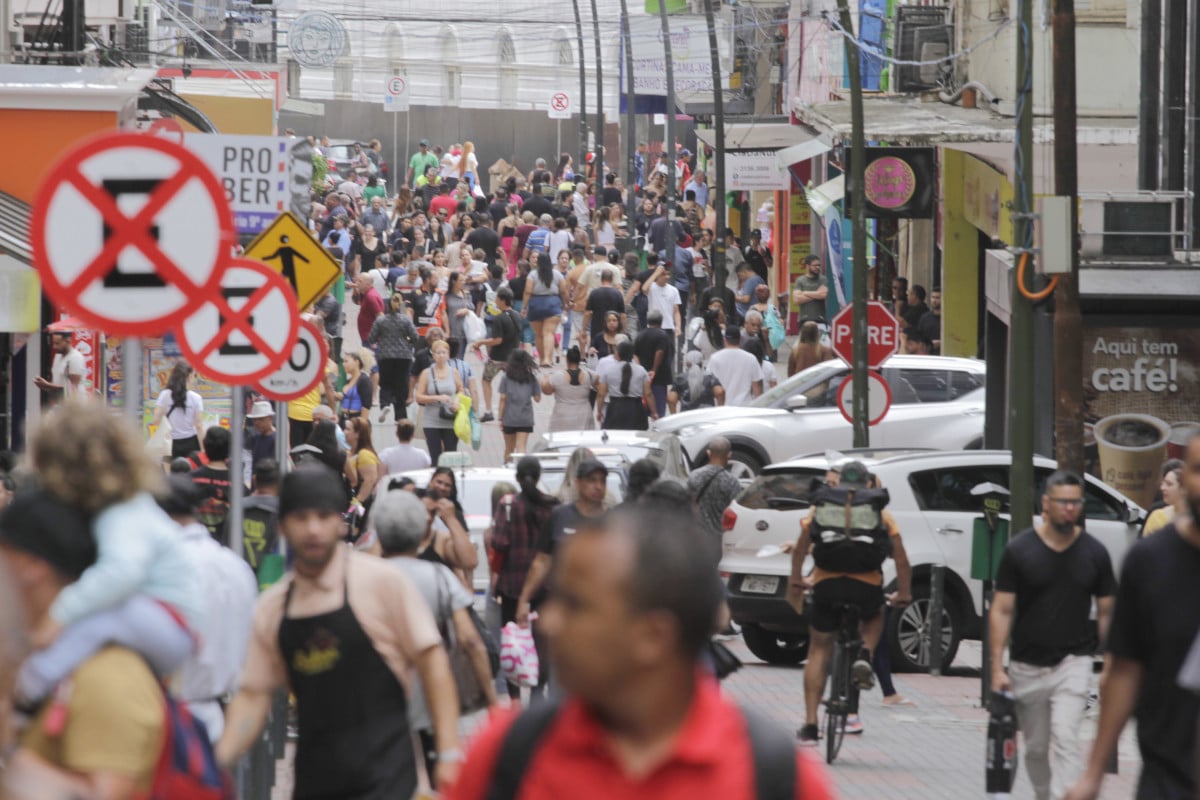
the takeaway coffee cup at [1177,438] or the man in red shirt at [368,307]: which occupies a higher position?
the man in red shirt at [368,307]

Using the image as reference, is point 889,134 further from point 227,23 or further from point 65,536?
point 227,23

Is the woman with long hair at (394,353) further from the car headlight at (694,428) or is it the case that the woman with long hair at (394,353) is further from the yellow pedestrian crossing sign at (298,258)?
the yellow pedestrian crossing sign at (298,258)

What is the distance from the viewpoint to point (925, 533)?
15.3 m

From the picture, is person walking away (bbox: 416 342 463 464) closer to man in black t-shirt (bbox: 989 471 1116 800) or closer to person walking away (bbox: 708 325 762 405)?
person walking away (bbox: 708 325 762 405)

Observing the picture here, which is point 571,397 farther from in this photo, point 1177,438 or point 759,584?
point 759,584

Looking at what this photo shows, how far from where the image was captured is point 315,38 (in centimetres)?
5091

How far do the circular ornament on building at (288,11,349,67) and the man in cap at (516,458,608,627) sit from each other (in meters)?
40.3

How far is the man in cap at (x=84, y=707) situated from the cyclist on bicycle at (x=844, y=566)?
298 inches

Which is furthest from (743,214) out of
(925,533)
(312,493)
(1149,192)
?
(312,493)

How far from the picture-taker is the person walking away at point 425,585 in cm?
748

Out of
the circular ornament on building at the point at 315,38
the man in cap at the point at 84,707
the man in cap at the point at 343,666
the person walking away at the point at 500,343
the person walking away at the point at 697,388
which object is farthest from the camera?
the circular ornament on building at the point at 315,38

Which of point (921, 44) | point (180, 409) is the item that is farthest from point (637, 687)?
point (921, 44)

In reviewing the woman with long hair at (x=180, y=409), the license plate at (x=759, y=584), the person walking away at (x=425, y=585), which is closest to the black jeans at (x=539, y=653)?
the license plate at (x=759, y=584)

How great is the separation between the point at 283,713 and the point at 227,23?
3944 cm
